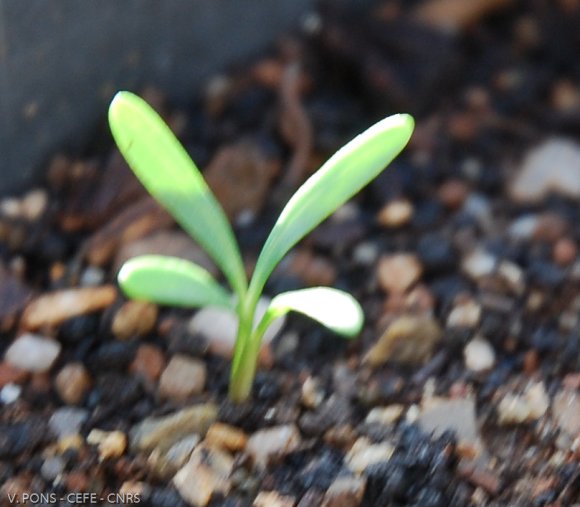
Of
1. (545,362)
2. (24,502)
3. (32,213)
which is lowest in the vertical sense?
(545,362)

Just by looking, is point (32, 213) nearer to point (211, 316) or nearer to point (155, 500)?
point (211, 316)

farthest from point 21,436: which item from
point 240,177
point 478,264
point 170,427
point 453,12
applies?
point 453,12

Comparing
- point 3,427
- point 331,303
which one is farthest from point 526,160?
point 3,427

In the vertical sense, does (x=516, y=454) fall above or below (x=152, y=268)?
below

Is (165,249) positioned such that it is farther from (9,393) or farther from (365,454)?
(365,454)

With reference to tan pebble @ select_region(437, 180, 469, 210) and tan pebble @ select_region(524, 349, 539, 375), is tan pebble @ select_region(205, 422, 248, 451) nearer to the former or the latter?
tan pebble @ select_region(524, 349, 539, 375)

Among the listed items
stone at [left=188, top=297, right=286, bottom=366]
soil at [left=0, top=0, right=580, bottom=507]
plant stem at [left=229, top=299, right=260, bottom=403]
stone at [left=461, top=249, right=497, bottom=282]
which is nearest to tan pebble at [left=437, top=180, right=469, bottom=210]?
soil at [left=0, top=0, right=580, bottom=507]
